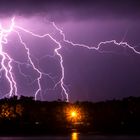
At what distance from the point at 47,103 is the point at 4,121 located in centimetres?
2282

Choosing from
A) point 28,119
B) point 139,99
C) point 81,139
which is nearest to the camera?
point 81,139

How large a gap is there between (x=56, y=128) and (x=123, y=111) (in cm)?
2266

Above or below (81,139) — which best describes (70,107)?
above

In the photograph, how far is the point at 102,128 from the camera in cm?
11550

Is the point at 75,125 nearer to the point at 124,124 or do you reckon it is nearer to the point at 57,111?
the point at 124,124

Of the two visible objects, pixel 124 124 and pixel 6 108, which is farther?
pixel 6 108

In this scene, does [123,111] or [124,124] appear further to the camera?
[123,111]

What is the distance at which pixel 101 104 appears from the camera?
144375mm

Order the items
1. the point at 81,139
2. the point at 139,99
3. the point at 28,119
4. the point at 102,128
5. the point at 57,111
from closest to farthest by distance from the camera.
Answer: the point at 81,139 → the point at 102,128 → the point at 28,119 → the point at 57,111 → the point at 139,99

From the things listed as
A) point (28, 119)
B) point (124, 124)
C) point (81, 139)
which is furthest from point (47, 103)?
point (81, 139)

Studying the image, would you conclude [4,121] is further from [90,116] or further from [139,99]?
[139,99]

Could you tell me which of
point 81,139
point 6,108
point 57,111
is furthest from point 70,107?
point 81,139

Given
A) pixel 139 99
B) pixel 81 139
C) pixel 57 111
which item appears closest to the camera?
pixel 81 139

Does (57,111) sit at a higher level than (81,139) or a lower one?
higher
